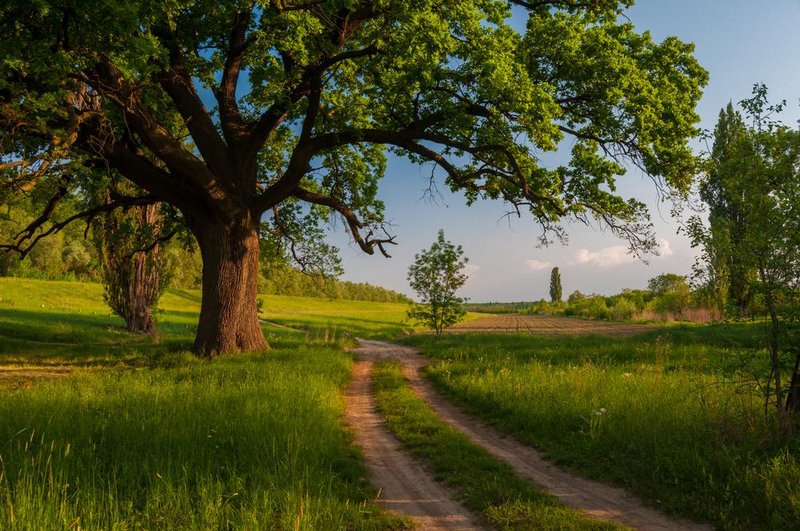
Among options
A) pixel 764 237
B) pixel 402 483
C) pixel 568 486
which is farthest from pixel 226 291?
pixel 764 237

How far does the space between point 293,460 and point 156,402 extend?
12.3 ft

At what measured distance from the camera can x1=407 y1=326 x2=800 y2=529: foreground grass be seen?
5152mm

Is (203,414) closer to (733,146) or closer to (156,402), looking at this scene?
(156,402)

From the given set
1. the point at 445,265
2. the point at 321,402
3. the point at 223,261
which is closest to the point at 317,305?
the point at 445,265

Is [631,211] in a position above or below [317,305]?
above

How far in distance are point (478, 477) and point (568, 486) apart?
1187mm

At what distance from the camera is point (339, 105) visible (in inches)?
586

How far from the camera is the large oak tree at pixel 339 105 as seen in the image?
11.0 metres

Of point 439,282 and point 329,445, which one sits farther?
point 439,282

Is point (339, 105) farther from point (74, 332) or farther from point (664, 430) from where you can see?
point (74, 332)

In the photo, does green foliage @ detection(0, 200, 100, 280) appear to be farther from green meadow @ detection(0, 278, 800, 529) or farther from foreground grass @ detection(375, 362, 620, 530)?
foreground grass @ detection(375, 362, 620, 530)

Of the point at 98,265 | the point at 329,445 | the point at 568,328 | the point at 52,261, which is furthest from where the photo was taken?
the point at 52,261

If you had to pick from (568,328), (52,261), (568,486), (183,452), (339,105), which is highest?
(339,105)

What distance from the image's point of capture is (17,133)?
Answer: 11102 mm
